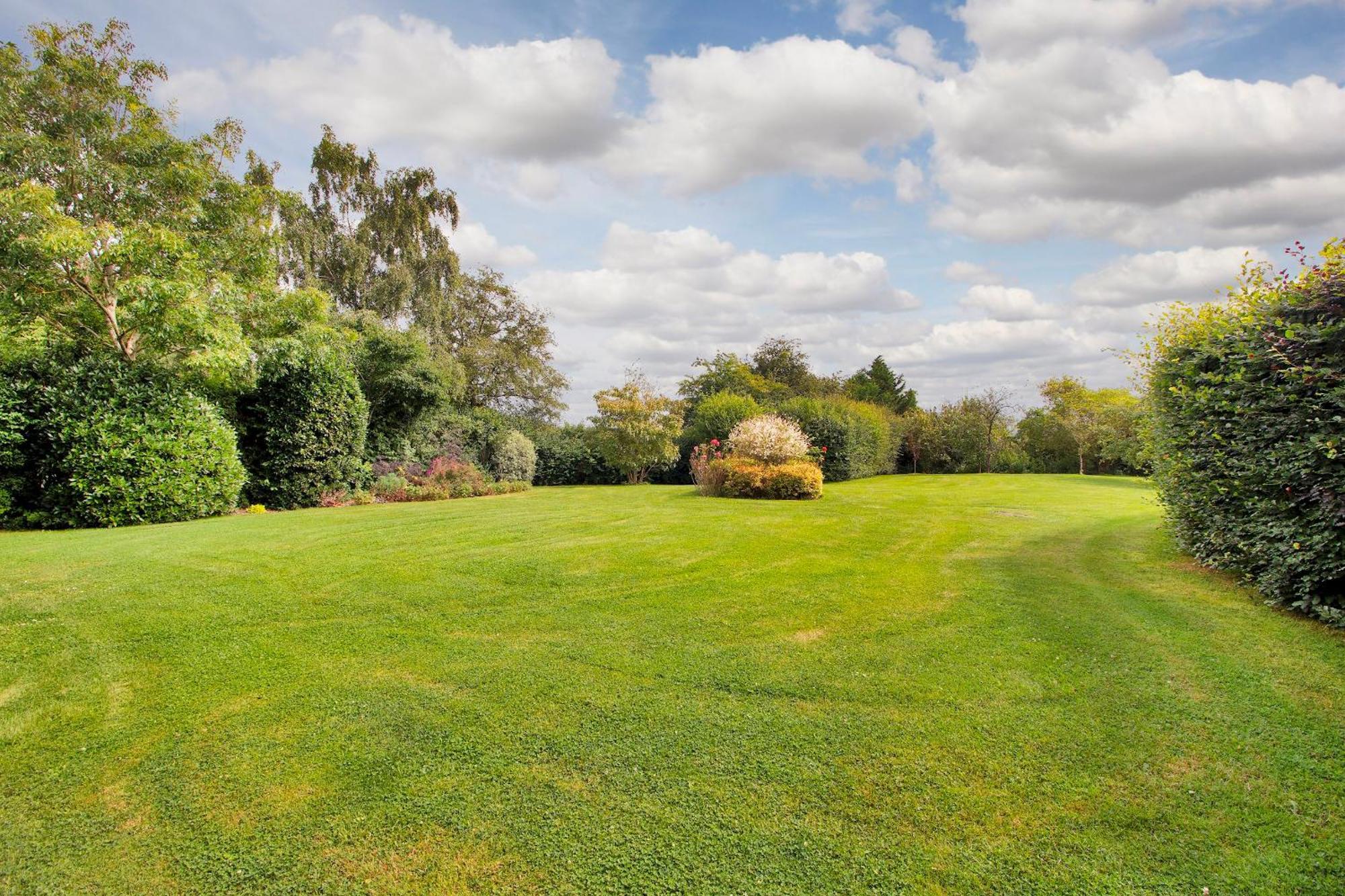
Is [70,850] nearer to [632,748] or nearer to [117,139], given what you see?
[632,748]

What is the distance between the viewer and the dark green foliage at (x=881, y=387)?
4353 centimetres

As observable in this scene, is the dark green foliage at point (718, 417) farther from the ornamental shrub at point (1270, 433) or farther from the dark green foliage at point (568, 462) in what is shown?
the ornamental shrub at point (1270, 433)

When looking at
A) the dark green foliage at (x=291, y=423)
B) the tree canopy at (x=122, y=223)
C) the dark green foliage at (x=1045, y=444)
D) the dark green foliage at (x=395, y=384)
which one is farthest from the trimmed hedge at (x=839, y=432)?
the tree canopy at (x=122, y=223)

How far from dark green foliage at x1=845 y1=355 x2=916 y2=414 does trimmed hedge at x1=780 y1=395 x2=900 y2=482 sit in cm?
1841

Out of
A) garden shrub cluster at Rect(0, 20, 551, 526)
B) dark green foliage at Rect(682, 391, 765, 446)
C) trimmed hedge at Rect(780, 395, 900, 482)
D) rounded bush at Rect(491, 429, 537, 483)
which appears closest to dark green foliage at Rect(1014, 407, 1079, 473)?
trimmed hedge at Rect(780, 395, 900, 482)

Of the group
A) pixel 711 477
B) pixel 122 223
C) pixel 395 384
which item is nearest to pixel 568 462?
pixel 395 384

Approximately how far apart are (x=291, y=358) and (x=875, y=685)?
44.9 feet

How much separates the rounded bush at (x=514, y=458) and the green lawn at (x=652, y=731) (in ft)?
46.6

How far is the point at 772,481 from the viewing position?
46.9 ft

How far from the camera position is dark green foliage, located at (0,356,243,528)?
30.6 feet

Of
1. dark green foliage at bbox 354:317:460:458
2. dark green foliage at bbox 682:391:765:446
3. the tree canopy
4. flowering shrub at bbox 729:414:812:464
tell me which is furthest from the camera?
dark green foliage at bbox 682:391:765:446

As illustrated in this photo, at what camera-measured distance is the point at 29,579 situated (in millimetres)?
5547

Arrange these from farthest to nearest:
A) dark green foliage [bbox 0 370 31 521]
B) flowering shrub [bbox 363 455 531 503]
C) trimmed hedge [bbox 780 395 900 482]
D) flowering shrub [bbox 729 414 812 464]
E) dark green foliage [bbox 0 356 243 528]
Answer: trimmed hedge [bbox 780 395 900 482] → flowering shrub [bbox 729 414 812 464] → flowering shrub [bbox 363 455 531 503] → dark green foliage [bbox 0 356 243 528] → dark green foliage [bbox 0 370 31 521]

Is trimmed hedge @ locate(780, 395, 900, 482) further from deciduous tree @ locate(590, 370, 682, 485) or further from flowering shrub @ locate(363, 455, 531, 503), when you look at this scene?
flowering shrub @ locate(363, 455, 531, 503)
